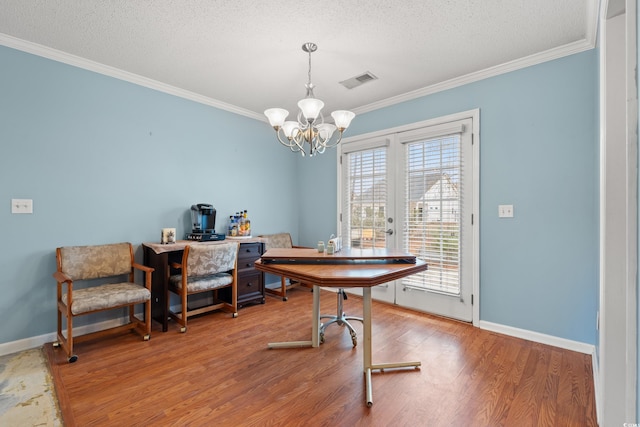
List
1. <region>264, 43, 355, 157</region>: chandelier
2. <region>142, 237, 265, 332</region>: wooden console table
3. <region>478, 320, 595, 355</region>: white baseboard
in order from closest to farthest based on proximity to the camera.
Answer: <region>264, 43, 355, 157</region>: chandelier → <region>478, 320, 595, 355</region>: white baseboard → <region>142, 237, 265, 332</region>: wooden console table

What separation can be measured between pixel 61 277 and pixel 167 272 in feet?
2.66

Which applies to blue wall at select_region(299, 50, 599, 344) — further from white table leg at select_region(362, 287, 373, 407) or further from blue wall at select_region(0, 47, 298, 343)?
blue wall at select_region(0, 47, 298, 343)

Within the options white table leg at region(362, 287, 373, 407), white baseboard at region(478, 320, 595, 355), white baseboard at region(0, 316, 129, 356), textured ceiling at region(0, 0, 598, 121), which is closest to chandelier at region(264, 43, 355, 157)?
textured ceiling at region(0, 0, 598, 121)

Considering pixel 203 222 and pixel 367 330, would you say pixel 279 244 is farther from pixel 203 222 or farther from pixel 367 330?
pixel 367 330

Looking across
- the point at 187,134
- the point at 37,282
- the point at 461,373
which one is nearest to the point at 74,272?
A: the point at 37,282

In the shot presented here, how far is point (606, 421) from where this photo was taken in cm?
146

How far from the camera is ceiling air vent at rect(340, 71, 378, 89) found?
3.15 meters

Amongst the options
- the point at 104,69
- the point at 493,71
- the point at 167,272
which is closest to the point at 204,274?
the point at 167,272

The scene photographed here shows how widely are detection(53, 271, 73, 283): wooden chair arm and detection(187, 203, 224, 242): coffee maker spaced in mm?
1215

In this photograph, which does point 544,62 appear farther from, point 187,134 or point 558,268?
point 187,134

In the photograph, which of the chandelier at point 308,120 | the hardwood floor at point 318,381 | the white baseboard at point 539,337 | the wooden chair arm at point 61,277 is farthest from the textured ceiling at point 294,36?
the hardwood floor at point 318,381

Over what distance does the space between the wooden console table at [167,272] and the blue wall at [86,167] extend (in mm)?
331

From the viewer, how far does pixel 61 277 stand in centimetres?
248

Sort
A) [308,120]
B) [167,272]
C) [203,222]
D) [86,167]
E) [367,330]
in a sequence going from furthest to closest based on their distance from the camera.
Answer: [203,222], [167,272], [86,167], [308,120], [367,330]
